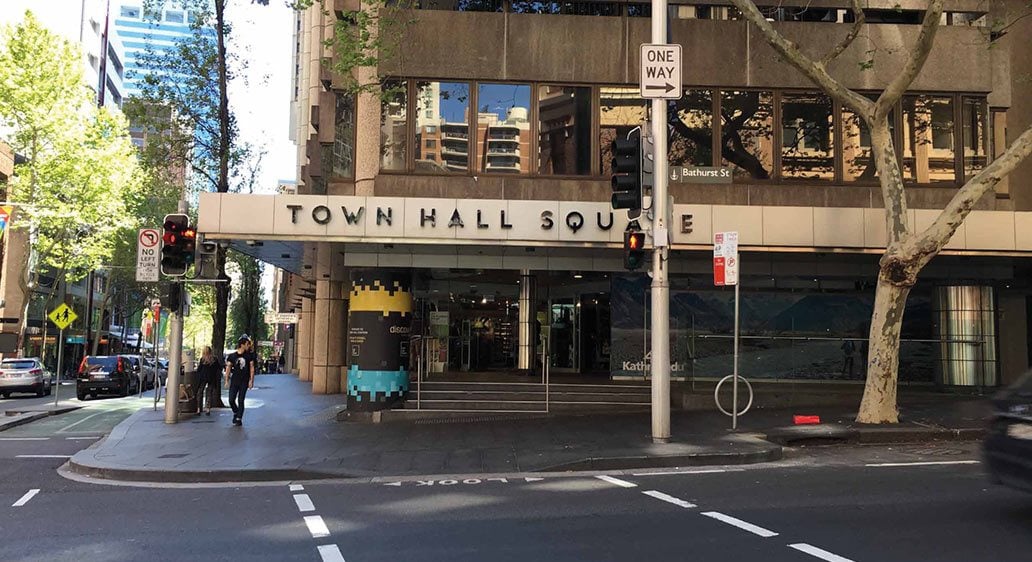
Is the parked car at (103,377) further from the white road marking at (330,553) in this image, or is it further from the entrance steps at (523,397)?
the white road marking at (330,553)

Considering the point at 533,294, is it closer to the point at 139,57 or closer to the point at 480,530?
the point at 139,57

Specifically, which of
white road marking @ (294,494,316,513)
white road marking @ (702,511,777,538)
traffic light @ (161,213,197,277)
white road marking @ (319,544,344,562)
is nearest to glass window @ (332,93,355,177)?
traffic light @ (161,213,197,277)

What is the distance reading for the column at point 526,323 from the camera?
2138 cm

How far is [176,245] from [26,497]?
288 inches

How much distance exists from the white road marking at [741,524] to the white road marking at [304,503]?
3.97 meters

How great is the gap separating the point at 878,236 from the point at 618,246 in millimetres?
5211

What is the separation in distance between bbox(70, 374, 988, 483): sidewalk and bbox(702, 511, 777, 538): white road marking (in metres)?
3.39

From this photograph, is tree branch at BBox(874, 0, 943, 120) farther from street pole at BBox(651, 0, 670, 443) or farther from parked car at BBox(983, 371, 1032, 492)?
parked car at BBox(983, 371, 1032, 492)

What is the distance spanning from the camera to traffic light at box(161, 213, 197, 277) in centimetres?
1549

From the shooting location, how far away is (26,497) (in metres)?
9.09

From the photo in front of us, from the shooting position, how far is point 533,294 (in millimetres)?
21531

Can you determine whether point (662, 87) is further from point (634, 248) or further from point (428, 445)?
point (428, 445)

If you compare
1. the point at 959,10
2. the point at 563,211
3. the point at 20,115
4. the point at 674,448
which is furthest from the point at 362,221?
the point at 20,115

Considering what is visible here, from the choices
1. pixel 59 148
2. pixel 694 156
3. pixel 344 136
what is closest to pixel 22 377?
pixel 59 148
